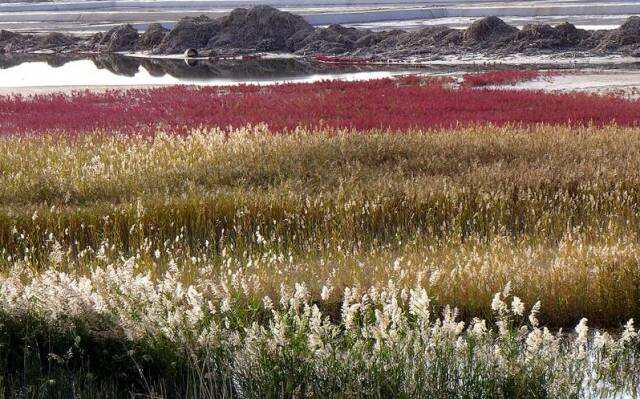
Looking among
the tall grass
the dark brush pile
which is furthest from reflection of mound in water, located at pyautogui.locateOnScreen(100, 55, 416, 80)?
the tall grass

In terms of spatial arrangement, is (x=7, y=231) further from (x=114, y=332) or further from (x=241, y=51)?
(x=241, y=51)

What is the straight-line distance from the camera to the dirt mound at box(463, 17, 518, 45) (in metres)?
51.2

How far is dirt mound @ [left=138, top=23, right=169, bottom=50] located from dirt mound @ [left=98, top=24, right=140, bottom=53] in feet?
1.87

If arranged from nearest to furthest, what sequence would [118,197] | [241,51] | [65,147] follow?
1. [118,197]
2. [65,147]
3. [241,51]

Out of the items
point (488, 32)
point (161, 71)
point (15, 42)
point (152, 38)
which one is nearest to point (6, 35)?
point (15, 42)

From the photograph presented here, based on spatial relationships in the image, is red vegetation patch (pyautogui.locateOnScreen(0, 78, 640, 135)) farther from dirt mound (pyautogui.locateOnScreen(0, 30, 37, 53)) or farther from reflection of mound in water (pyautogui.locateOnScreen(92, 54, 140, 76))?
dirt mound (pyautogui.locateOnScreen(0, 30, 37, 53))

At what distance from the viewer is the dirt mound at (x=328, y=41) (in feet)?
178

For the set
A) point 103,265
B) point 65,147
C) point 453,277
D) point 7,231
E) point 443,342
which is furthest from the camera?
point 65,147

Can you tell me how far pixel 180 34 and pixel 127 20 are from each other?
25.9 m

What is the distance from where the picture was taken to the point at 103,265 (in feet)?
29.1

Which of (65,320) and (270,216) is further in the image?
(270,216)

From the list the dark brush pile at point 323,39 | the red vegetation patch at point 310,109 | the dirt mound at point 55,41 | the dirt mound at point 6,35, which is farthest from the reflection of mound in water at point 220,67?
the dirt mound at point 6,35

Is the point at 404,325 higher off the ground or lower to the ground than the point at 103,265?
higher

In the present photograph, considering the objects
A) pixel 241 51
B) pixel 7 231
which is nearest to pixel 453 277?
pixel 7 231
